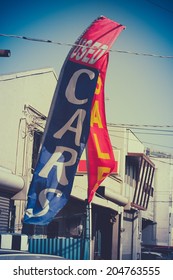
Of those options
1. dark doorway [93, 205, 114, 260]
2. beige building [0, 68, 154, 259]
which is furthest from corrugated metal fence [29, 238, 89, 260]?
dark doorway [93, 205, 114, 260]

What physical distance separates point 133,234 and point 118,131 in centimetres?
745

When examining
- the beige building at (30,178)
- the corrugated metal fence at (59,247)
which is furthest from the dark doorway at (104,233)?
the corrugated metal fence at (59,247)

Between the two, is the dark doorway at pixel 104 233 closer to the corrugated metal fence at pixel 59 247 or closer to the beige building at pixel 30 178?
the beige building at pixel 30 178

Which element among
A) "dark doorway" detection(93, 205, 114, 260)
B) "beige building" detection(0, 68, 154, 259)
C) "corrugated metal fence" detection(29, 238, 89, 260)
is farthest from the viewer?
"dark doorway" detection(93, 205, 114, 260)

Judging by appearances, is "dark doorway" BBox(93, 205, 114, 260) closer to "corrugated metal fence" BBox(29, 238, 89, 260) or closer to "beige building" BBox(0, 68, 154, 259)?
"beige building" BBox(0, 68, 154, 259)

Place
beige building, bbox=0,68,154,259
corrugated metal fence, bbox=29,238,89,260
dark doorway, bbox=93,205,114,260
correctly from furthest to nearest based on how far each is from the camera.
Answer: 1. dark doorway, bbox=93,205,114,260
2. beige building, bbox=0,68,154,259
3. corrugated metal fence, bbox=29,238,89,260

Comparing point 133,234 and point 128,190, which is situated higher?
point 128,190

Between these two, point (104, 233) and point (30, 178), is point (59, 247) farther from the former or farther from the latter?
point (104, 233)

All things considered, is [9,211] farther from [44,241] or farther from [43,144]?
[43,144]

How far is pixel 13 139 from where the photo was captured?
51.3 ft

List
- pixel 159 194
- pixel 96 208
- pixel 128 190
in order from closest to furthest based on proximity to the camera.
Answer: pixel 96 208 < pixel 128 190 < pixel 159 194

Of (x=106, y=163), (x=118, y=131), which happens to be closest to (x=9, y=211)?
(x=106, y=163)

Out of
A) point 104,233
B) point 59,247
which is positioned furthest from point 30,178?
point 104,233
